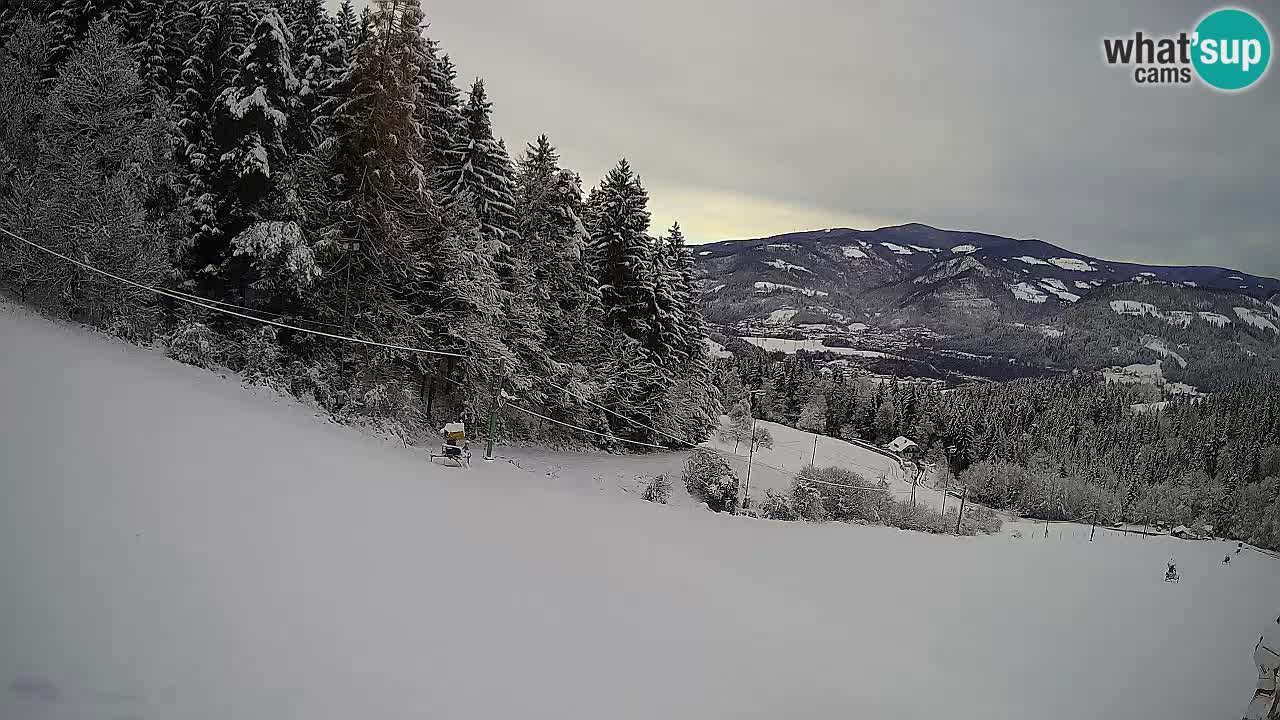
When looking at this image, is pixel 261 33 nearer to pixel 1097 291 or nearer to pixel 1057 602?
pixel 1057 602

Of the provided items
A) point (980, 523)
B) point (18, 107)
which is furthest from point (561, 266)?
point (980, 523)

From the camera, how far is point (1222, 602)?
10.8 metres

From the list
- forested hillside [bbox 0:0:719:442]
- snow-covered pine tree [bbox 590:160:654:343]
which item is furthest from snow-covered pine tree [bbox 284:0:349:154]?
snow-covered pine tree [bbox 590:160:654:343]

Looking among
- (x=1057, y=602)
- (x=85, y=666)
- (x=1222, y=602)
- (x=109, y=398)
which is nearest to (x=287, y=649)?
(x=85, y=666)

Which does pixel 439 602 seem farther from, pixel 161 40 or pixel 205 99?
pixel 161 40

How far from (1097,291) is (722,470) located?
130531 mm

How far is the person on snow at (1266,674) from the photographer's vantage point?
5.09 metres

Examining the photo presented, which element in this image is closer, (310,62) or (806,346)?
(310,62)

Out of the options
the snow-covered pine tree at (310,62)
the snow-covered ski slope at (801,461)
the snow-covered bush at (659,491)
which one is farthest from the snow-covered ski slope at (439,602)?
the snow-covered ski slope at (801,461)

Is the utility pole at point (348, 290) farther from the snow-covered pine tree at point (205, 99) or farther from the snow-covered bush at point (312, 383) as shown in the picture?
the snow-covered pine tree at point (205, 99)

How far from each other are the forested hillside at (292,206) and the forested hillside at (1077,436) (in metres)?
21.1

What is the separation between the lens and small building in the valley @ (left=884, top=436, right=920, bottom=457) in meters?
58.7

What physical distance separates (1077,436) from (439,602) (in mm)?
73536

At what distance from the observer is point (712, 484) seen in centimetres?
2295
